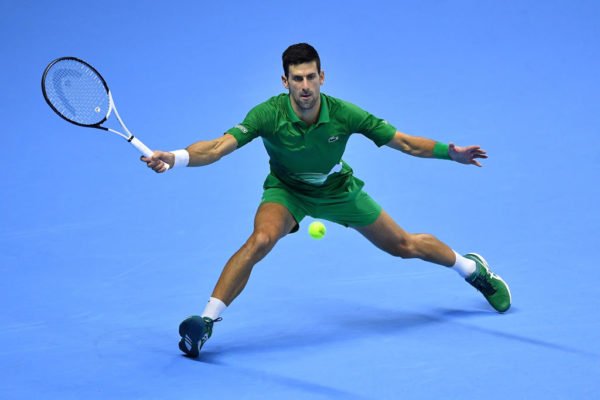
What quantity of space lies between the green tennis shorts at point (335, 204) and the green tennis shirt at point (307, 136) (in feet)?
0.13

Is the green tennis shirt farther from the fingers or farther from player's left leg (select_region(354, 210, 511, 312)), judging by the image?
the fingers

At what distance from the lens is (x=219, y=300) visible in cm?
516

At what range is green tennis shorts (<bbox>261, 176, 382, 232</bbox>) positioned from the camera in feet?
18.5

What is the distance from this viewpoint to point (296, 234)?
731cm

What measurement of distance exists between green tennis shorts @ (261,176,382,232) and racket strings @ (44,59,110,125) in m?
1.07

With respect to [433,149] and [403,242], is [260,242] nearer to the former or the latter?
[403,242]

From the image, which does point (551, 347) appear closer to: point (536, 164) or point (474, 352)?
point (474, 352)

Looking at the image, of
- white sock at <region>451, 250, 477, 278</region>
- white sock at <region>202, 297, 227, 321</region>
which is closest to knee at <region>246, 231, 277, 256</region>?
white sock at <region>202, 297, 227, 321</region>

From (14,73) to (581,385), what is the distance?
321 inches

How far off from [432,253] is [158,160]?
6.10ft

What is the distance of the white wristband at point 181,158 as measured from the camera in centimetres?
492

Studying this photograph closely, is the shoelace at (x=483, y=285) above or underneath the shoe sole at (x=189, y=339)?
above

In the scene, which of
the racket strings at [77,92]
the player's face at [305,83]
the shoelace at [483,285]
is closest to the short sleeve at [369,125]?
the player's face at [305,83]

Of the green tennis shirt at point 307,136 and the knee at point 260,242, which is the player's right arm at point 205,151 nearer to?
the green tennis shirt at point 307,136
